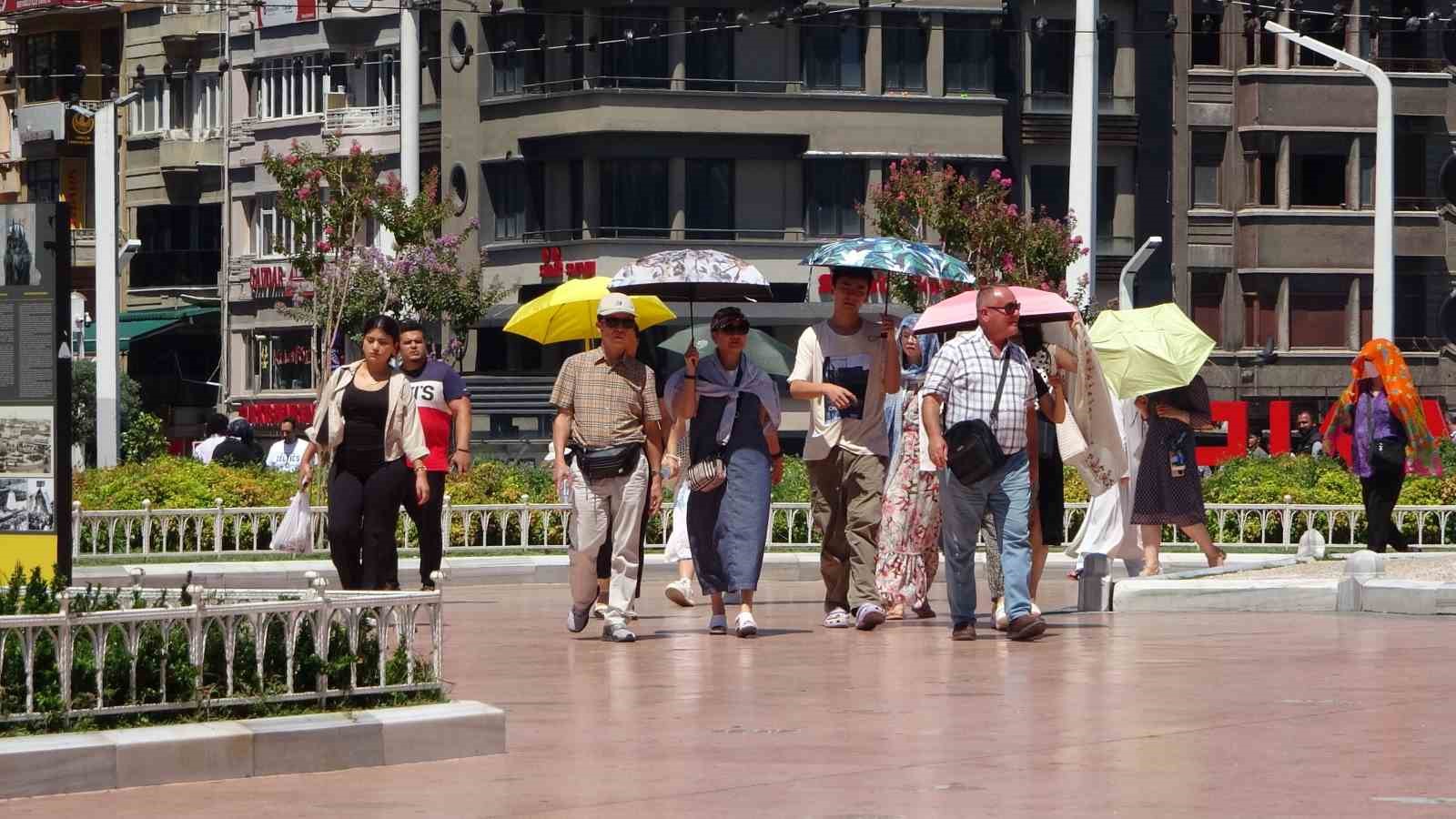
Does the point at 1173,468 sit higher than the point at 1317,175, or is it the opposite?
the point at 1317,175

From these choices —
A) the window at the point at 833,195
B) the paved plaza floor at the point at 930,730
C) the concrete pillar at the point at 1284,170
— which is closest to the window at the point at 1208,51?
the concrete pillar at the point at 1284,170

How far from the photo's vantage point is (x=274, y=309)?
218 feet

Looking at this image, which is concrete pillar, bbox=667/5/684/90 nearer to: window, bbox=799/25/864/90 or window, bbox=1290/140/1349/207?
window, bbox=799/25/864/90

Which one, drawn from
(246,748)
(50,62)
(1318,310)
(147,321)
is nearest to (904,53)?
(1318,310)

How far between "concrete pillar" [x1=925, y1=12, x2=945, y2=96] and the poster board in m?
47.5

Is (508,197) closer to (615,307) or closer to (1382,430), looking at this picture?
(1382,430)

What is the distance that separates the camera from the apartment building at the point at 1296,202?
→ 62.9 meters

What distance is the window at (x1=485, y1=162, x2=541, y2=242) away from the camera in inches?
2393

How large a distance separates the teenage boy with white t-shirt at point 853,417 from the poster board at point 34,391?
434cm

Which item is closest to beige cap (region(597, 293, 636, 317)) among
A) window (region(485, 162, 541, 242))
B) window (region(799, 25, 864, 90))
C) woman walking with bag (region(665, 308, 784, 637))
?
woman walking with bag (region(665, 308, 784, 637))

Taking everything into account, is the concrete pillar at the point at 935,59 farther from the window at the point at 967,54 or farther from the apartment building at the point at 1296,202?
the apartment building at the point at 1296,202

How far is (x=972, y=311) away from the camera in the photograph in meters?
16.2

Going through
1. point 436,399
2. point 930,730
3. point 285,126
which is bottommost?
point 930,730

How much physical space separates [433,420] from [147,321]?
5376 centimetres
